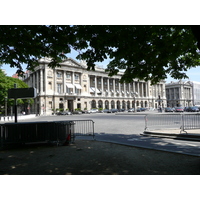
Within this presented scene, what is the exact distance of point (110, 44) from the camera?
266 inches

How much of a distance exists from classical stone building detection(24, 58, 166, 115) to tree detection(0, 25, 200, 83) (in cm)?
4526

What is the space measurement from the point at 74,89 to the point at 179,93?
84.8 metres

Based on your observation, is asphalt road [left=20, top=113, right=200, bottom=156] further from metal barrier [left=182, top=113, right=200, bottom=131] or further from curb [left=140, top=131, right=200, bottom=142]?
metal barrier [left=182, top=113, right=200, bottom=131]

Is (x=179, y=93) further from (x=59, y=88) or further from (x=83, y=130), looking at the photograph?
(x=83, y=130)

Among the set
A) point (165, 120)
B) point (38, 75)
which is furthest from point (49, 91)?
point (165, 120)

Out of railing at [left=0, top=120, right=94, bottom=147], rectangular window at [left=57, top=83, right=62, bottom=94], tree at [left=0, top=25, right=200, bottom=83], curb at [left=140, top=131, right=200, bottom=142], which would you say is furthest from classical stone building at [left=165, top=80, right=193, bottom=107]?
railing at [left=0, top=120, right=94, bottom=147]

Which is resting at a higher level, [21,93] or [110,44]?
[110,44]

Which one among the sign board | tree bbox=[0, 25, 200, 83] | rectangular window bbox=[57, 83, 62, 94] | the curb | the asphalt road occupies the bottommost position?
the asphalt road

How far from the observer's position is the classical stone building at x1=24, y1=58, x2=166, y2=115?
213ft

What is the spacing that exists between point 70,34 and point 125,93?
88613 mm

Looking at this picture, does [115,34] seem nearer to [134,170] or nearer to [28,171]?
[134,170]

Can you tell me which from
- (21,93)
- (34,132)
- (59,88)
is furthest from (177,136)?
(59,88)

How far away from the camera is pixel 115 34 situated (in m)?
6.48

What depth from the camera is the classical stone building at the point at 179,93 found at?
123438mm
